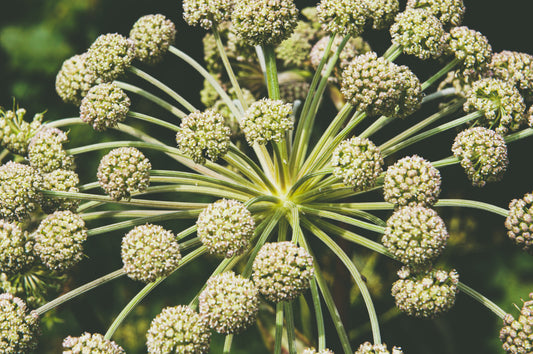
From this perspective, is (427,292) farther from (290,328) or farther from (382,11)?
(382,11)

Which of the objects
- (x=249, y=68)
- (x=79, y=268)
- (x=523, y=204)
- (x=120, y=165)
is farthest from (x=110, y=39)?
(x=523, y=204)

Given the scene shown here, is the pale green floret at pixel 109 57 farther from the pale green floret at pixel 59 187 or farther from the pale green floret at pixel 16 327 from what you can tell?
the pale green floret at pixel 16 327

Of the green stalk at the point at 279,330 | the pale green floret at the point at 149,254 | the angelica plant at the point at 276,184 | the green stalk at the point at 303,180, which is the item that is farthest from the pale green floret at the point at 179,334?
the green stalk at the point at 303,180

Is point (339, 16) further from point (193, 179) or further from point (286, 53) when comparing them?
point (193, 179)

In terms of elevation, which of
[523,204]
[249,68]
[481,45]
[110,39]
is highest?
[249,68]

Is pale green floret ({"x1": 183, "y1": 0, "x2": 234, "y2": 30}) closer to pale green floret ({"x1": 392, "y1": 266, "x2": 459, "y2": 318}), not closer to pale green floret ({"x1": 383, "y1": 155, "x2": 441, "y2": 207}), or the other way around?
pale green floret ({"x1": 383, "y1": 155, "x2": 441, "y2": 207})
